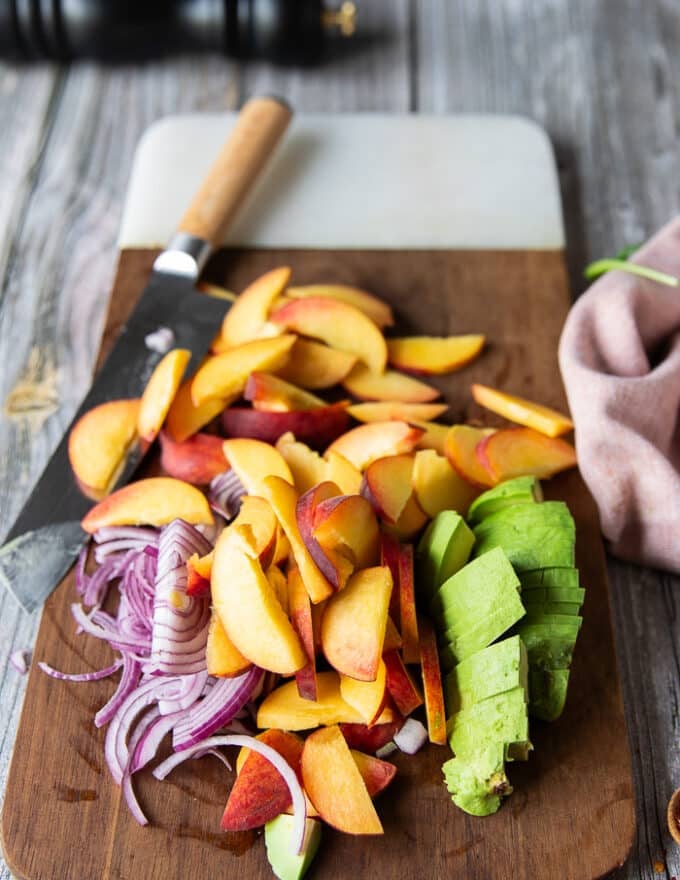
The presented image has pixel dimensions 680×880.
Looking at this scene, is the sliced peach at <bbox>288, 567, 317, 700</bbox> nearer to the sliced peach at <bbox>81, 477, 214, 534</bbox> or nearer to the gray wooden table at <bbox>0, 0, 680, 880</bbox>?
the sliced peach at <bbox>81, 477, 214, 534</bbox>

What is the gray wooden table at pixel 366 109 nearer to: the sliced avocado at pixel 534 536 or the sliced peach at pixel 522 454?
the sliced peach at pixel 522 454

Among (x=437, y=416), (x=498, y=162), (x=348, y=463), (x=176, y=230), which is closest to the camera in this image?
(x=348, y=463)

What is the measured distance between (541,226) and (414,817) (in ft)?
4.93

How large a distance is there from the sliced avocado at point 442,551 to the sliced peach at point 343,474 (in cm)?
17

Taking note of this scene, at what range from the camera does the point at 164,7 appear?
301 centimetres

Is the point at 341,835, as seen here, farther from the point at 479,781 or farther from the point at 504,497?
the point at 504,497

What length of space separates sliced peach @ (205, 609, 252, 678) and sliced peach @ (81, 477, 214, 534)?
0.97 feet

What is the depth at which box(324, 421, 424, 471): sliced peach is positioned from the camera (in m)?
2.06

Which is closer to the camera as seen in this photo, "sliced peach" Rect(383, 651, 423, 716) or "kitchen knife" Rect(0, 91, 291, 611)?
"sliced peach" Rect(383, 651, 423, 716)

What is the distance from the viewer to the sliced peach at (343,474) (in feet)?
6.55

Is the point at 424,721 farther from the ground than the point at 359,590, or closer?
closer

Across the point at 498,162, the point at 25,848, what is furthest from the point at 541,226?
the point at 25,848

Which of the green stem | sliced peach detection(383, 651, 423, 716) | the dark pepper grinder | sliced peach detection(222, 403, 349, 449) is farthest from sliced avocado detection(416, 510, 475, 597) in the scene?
the dark pepper grinder

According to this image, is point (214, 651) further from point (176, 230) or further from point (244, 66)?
point (244, 66)
